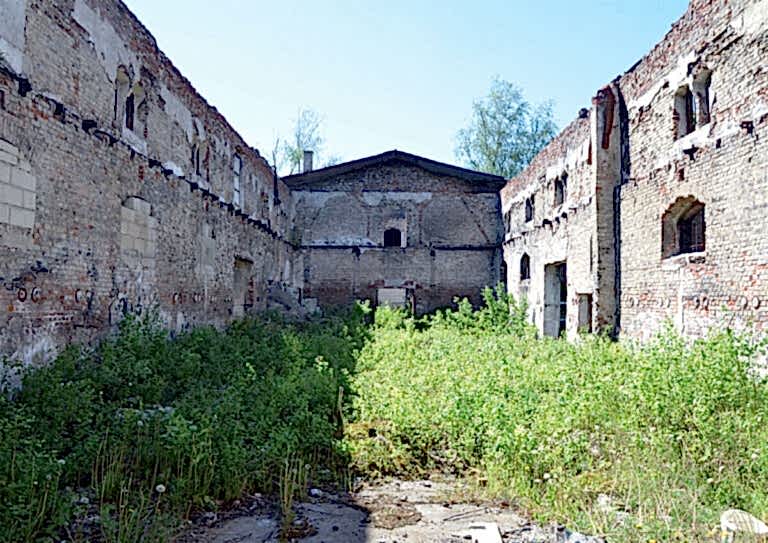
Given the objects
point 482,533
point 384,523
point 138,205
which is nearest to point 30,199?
point 138,205

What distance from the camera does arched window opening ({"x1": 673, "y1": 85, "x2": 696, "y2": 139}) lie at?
32.3 feet

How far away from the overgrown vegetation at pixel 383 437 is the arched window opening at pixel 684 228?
233 cm

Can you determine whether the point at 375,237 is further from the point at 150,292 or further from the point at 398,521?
the point at 398,521

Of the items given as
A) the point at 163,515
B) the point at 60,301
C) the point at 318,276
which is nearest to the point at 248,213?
the point at 318,276

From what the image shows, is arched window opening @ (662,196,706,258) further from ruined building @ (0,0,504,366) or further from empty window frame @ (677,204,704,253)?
ruined building @ (0,0,504,366)

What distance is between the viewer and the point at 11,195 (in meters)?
6.34

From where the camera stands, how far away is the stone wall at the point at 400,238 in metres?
21.7

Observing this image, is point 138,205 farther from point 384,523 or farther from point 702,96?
point 702,96

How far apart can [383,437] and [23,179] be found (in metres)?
4.51

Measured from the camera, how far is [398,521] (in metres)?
4.62

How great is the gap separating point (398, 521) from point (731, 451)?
2802mm

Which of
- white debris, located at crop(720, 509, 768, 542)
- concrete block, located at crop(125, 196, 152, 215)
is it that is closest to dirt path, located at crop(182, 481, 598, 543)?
white debris, located at crop(720, 509, 768, 542)

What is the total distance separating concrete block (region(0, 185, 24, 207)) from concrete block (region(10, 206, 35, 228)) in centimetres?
6

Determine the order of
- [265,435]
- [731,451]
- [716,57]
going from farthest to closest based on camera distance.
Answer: [716,57] < [265,435] < [731,451]
